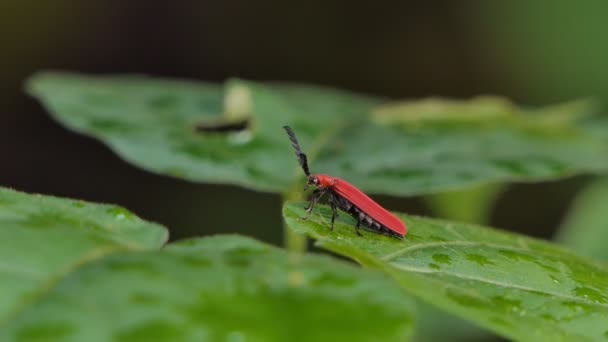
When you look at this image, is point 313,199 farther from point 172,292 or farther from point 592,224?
point 592,224

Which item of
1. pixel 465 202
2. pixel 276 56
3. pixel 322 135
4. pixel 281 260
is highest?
pixel 276 56

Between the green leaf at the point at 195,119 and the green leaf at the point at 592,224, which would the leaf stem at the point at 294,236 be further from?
the green leaf at the point at 592,224

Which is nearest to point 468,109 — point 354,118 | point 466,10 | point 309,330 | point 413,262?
point 354,118

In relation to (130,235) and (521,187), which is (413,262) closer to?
(130,235)

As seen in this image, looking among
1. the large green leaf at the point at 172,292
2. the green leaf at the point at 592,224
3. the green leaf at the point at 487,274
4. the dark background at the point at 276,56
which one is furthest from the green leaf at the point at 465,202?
the large green leaf at the point at 172,292

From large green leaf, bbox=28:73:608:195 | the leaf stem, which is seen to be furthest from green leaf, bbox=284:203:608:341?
large green leaf, bbox=28:73:608:195

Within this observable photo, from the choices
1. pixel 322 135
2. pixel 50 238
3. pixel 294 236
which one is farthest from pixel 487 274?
pixel 322 135
